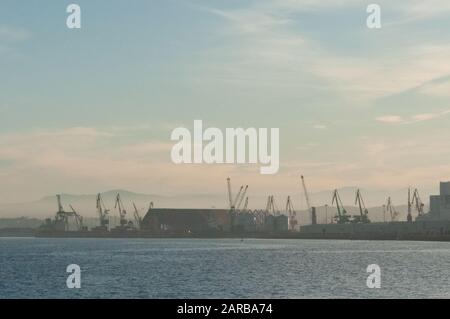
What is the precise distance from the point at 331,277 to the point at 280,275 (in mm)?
8099

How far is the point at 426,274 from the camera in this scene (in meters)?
120

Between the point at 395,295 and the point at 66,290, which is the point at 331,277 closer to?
the point at 395,295
